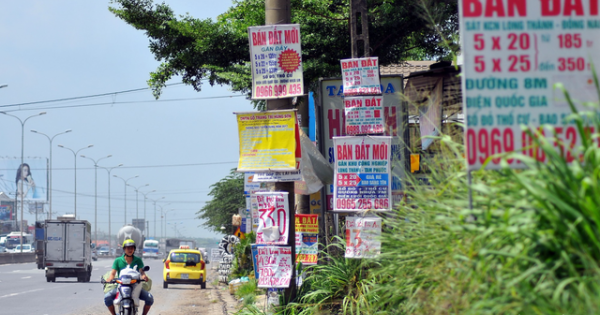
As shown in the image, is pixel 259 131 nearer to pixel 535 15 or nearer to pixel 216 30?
pixel 535 15

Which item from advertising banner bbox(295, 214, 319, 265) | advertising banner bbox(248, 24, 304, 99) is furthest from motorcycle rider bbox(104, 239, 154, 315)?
advertising banner bbox(248, 24, 304, 99)

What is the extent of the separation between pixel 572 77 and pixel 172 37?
14122 mm

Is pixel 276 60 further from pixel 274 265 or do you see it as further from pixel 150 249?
pixel 150 249

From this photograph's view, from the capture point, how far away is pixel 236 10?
18.3m

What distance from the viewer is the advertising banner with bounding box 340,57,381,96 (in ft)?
29.7

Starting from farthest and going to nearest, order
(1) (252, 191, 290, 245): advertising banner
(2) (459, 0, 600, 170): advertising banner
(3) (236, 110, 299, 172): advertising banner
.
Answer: (1) (252, 191, 290, 245): advertising banner < (3) (236, 110, 299, 172): advertising banner < (2) (459, 0, 600, 170): advertising banner

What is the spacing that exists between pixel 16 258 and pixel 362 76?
166ft

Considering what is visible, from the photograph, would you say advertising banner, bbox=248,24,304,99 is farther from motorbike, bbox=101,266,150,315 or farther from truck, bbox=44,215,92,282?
truck, bbox=44,215,92,282

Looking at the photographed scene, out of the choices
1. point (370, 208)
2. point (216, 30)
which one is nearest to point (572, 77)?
point (370, 208)

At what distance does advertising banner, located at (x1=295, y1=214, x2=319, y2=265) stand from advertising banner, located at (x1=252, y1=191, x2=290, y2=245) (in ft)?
3.30

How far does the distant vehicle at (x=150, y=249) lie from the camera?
Result: 86.4 meters

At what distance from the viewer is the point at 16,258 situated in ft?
175

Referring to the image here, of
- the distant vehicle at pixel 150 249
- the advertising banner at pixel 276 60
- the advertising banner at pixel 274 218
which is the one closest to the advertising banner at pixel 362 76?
the advertising banner at pixel 276 60

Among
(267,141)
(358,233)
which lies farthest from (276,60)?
(358,233)
